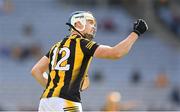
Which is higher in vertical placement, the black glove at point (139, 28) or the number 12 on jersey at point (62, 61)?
the black glove at point (139, 28)

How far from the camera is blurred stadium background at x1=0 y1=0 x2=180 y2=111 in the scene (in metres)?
20.6

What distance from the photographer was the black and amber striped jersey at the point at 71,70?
6832 millimetres

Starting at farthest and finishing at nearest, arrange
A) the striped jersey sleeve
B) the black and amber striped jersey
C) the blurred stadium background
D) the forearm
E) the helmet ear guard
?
the blurred stadium background → the helmet ear guard → the black and amber striped jersey → the striped jersey sleeve → the forearm

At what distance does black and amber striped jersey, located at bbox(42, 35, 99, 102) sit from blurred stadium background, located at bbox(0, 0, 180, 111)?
40.2ft

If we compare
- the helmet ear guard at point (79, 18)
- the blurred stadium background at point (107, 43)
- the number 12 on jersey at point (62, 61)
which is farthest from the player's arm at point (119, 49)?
the blurred stadium background at point (107, 43)

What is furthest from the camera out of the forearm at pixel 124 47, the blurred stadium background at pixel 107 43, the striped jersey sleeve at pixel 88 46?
the blurred stadium background at pixel 107 43

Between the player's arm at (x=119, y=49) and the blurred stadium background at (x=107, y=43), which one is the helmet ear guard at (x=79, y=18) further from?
the blurred stadium background at (x=107, y=43)

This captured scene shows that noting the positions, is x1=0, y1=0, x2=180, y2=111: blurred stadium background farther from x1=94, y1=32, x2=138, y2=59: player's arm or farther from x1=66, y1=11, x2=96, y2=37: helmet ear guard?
x1=94, y1=32, x2=138, y2=59: player's arm

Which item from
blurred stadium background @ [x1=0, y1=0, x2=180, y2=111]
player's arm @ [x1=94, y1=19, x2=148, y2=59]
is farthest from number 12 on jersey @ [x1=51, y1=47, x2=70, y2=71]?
blurred stadium background @ [x1=0, y1=0, x2=180, y2=111]

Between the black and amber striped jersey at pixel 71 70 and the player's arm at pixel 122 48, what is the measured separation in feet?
0.44

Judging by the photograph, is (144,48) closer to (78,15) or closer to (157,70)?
(157,70)

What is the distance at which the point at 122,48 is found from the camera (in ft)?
21.7

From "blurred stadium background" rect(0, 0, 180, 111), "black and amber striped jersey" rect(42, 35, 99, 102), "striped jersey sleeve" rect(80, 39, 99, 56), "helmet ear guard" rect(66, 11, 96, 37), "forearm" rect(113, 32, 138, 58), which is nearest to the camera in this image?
"forearm" rect(113, 32, 138, 58)

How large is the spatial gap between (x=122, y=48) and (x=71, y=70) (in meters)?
0.57
